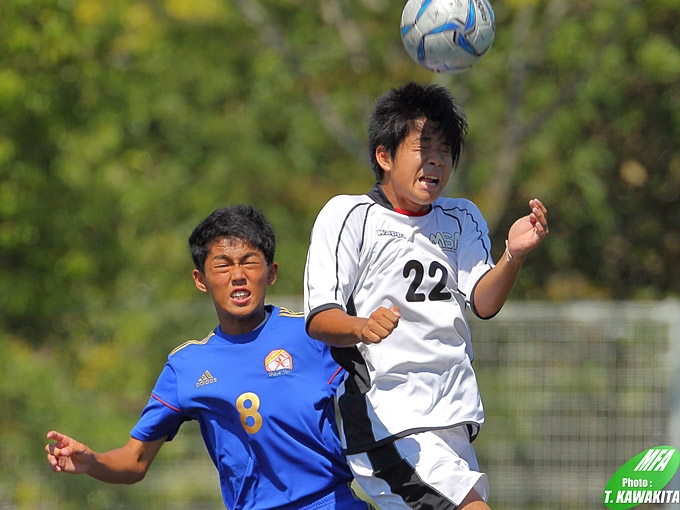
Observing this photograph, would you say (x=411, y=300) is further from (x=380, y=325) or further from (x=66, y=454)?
(x=66, y=454)

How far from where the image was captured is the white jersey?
4137mm

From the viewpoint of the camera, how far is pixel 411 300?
4.21 metres

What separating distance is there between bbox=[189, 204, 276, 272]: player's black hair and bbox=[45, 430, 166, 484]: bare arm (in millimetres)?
801

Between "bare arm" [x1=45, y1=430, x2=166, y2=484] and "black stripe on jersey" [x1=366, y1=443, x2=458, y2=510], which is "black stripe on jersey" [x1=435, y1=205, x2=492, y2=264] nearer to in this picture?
"black stripe on jersey" [x1=366, y1=443, x2=458, y2=510]

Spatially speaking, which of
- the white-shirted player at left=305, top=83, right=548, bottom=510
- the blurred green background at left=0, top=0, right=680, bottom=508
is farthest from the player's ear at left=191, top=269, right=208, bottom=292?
the blurred green background at left=0, top=0, right=680, bottom=508

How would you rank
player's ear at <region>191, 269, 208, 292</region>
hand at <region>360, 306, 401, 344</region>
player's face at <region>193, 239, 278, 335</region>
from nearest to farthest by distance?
hand at <region>360, 306, 401, 344</region> < player's face at <region>193, 239, 278, 335</region> < player's ear at <region>191, 269, 208, 292</region>

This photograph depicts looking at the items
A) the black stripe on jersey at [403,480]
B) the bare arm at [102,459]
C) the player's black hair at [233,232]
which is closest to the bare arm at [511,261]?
the black stripe on jersey at [403,480]

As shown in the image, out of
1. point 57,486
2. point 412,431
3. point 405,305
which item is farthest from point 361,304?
point 57,486

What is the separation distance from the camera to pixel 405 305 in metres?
4.20

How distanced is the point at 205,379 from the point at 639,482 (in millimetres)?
2536

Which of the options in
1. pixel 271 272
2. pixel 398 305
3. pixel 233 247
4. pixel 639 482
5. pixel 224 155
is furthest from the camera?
pixel 224 155

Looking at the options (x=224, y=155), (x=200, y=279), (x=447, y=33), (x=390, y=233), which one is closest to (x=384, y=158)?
(x=390, y=233)

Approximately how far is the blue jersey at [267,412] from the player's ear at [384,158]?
2.64 ft

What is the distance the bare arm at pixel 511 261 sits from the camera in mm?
4102
